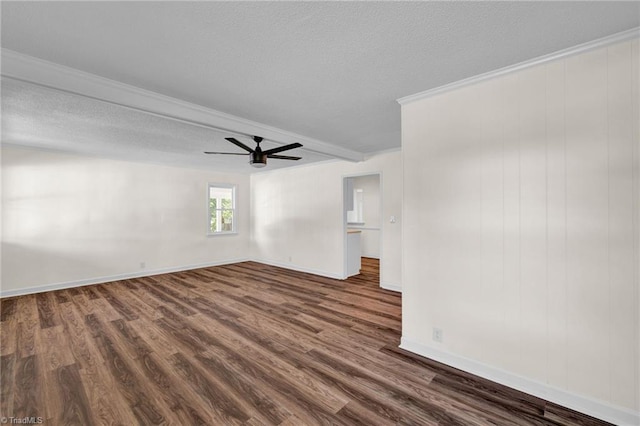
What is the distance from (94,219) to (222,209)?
110 inches

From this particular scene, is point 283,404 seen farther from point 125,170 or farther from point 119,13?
point 125,170

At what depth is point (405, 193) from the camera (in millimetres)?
2684

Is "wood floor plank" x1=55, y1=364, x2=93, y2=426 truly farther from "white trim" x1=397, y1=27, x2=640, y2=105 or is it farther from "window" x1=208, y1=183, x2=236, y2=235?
"window" x1=208, y1=183, x2=236, y2=235

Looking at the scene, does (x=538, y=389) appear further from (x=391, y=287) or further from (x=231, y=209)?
(x=231, y=209)

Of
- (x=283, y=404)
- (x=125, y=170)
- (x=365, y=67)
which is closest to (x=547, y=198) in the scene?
(x=365, y=67)

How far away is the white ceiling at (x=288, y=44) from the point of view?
1.47 m

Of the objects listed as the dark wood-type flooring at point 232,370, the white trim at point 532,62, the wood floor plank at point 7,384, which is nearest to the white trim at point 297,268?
the dark wood-type flooring at point 232,370

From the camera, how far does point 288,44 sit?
5.76 feet

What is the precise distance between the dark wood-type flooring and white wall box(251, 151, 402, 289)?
151cm

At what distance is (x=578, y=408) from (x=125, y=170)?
7441 mm

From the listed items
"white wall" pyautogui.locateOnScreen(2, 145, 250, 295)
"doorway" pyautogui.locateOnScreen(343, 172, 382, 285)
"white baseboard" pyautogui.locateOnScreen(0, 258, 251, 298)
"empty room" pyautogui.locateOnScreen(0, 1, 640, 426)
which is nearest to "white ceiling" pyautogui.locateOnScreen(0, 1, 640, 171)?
"empty room" pyautogui.locateOnScreen(0, 1, 640, 426)

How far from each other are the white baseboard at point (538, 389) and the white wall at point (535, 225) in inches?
0.8

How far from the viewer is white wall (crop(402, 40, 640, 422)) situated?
1.71 metres

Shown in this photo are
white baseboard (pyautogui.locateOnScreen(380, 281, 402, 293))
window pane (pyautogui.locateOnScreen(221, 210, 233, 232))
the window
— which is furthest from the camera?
window pane (pyautogui.locateOnScreen(221, 210, 233, 232))
